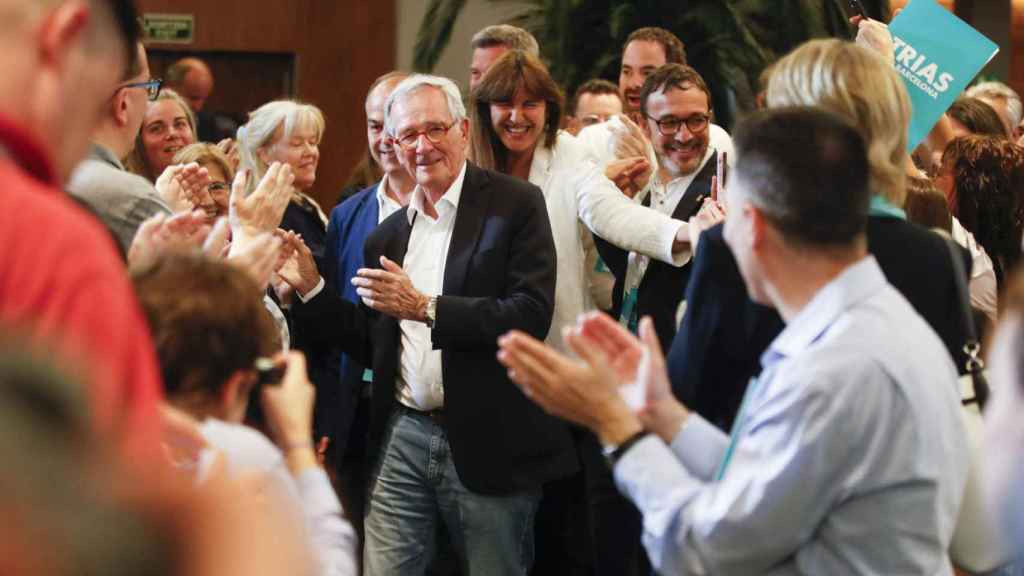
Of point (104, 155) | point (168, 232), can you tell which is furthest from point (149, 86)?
point (168, 232)

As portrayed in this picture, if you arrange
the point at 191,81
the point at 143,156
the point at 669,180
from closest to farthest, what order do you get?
the point at 669,180 → the point at 143,156 → the point at 191,81

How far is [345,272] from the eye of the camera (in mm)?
4148

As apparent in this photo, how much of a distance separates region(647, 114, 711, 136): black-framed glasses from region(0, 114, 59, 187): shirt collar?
2.79m

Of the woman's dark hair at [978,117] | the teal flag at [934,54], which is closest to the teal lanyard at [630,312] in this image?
the teal flag at [934,54]

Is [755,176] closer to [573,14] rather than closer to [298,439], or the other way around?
[298,439]

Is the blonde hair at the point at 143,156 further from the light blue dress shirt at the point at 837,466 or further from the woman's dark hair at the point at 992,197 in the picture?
the light blue dress shirt at the point at 837,466

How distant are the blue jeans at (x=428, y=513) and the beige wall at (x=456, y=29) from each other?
5053mm

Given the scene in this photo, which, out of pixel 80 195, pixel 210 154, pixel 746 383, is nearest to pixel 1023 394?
pixel 746 383

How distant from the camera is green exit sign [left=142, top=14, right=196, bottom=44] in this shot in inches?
355

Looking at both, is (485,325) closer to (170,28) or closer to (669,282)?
(669,282)

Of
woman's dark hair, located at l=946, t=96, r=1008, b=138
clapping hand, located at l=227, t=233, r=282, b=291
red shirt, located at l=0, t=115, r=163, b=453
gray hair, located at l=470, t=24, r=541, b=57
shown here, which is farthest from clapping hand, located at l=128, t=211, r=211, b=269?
woman's dark hair, located at l=946, t=96, r=1008, b=138

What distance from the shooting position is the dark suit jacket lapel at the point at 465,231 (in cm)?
371

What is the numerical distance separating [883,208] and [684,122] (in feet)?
5.05

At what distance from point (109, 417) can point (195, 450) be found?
881 millimetres
